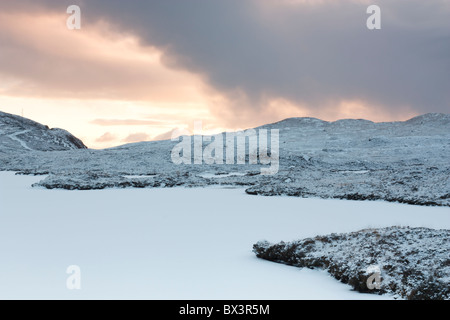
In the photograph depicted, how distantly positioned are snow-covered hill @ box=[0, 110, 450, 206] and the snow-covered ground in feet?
6.90

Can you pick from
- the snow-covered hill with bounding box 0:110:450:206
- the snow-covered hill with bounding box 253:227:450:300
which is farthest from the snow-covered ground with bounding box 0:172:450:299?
the snow-covered hill with bounding box 0:110:450:206

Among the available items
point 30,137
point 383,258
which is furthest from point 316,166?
point 30,137

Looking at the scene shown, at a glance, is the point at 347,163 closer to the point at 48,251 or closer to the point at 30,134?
the point at 48,251

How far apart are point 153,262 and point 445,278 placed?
4207mm

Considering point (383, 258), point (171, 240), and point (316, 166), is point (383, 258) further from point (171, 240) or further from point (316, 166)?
point (316, 166)

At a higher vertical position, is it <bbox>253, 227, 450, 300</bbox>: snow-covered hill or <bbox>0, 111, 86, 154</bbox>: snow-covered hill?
<bbox>0, 111, 86, 154</bbox>: snow-covered hill

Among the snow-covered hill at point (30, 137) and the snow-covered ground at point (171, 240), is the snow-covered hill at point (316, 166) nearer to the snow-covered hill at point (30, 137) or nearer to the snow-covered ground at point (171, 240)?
the snow-covered ground at point (171, 240)

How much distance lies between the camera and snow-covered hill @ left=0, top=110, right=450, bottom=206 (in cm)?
1903

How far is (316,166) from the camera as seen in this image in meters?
44.8

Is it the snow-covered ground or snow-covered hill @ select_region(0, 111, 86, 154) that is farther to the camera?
snow-covered hill @ select_region(0, 111, 86, 154)

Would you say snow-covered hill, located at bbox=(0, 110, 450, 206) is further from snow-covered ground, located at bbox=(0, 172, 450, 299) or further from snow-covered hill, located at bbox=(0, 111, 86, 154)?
snow-covered hill, located at bbox=(0, 111, 86, 154)

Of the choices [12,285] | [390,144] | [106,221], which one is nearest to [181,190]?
[106,221]

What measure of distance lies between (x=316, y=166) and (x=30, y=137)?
86.4 metres

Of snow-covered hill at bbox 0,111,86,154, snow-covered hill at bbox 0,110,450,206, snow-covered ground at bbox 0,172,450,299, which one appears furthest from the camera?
snow-covered hill at bbox 0,111,86,154
